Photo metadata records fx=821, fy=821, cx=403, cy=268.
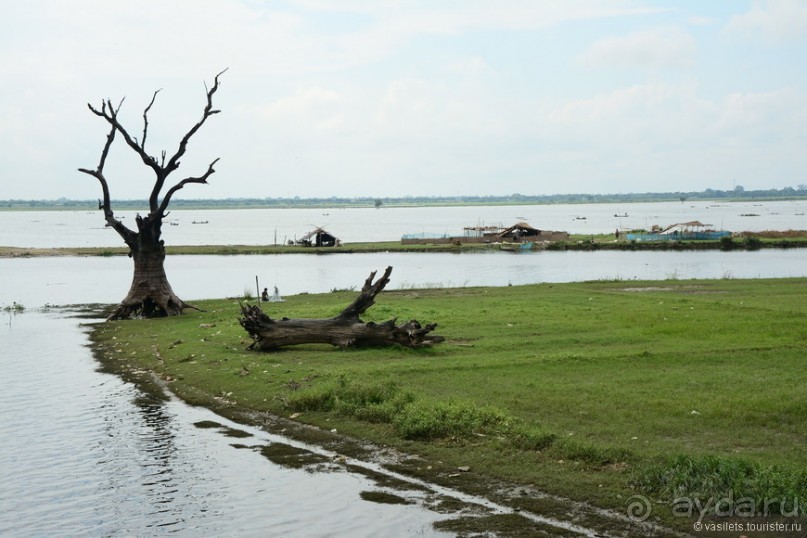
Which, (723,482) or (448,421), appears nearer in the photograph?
(723,482)

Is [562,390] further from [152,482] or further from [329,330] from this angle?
[329,330]

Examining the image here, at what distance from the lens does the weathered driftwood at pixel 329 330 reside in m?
22.9

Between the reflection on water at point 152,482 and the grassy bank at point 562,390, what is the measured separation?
1.49m

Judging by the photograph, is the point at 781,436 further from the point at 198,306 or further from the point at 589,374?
the point at 198,306

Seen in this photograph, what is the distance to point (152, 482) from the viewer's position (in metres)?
13.6

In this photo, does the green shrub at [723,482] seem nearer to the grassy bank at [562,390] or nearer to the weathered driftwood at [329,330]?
the grassy bank at [562,390]

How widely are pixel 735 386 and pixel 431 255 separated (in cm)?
6982

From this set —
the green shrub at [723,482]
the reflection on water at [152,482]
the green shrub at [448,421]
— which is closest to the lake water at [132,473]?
the reflection on water at [152,482]

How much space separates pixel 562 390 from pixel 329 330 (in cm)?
847

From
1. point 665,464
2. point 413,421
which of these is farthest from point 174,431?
point 665,464

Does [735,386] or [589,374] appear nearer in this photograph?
[735,386]

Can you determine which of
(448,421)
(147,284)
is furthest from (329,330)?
(147,284)

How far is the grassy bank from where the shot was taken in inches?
473

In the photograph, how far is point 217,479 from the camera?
13766 millimetres
